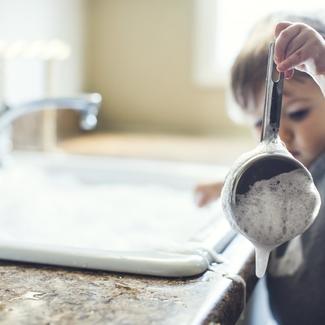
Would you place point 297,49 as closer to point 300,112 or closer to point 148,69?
point 300,112

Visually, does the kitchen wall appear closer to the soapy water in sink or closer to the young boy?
the soapy water in sink

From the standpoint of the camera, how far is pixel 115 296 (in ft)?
1.44

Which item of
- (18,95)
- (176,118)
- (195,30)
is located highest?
(195,30)

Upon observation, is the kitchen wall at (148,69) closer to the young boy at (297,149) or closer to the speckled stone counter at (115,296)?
the young boy at (297,149)

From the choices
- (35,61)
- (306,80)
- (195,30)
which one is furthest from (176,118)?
(306,80)

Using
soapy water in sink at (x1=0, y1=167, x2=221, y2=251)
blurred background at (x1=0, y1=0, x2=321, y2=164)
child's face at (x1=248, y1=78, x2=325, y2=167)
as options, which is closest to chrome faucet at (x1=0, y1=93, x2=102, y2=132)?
soapy water in sink at (x1=0, y1=167, x2=221, y2=251)

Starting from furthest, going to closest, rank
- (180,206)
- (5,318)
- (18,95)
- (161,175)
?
(18,95)
(161,175)
(180,206)
(5,318)

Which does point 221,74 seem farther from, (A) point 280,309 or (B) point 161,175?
(A) point 280,309

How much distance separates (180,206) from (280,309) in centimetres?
36

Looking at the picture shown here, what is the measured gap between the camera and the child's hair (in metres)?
0.81

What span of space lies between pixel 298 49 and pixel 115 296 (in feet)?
0.79

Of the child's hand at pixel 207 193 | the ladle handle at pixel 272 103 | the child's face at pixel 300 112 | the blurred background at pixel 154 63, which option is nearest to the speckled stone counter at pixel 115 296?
the ladle handle at pixel 272 103

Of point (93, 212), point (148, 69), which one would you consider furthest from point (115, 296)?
point (148, 69)

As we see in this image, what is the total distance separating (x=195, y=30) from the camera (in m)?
1.93
